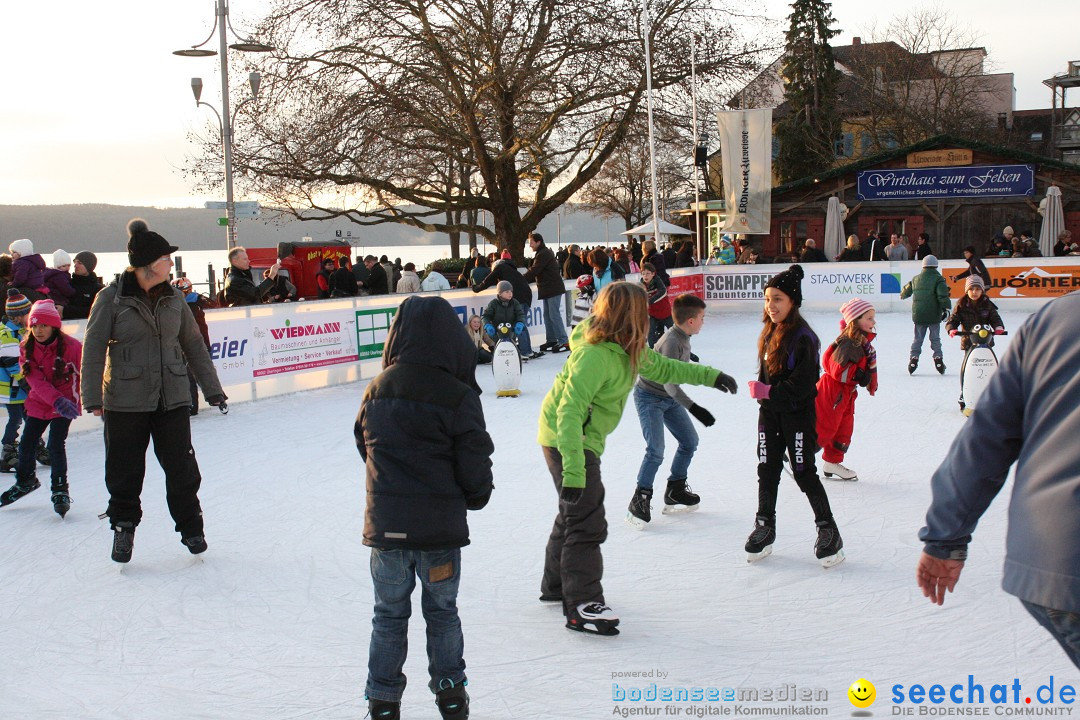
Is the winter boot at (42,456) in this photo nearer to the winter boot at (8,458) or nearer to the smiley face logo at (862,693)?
the winter boot at (8,458)

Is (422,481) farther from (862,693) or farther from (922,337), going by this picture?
(922,337)

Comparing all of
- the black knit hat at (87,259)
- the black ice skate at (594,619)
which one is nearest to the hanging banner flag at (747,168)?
the black knit hat at (87,259)

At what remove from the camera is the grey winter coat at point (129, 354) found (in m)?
4.76

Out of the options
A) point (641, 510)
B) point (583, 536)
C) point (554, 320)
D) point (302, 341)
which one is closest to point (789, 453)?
point (641, 510)

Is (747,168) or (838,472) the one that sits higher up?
(747,168)

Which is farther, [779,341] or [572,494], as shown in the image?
[779,341]

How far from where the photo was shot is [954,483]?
2039 mm

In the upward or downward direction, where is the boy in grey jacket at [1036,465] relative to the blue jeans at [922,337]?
upward

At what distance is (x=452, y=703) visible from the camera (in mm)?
3121

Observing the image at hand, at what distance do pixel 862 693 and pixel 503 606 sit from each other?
5.32 ft

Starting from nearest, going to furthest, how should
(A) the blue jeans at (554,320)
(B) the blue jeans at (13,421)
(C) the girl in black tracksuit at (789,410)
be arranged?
(C) the girl in black tracksuit at (789,410) → (B) the blue jeans at (13,421) → (A) the blue jeans at (554,320)

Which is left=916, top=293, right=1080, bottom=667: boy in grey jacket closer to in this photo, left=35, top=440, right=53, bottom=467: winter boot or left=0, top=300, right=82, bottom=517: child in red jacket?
left=0, top=300, right=82, bottom=517: child in red jacket

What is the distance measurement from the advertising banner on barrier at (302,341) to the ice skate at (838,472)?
6.77 meters

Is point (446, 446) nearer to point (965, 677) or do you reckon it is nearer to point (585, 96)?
point (965, 677)
